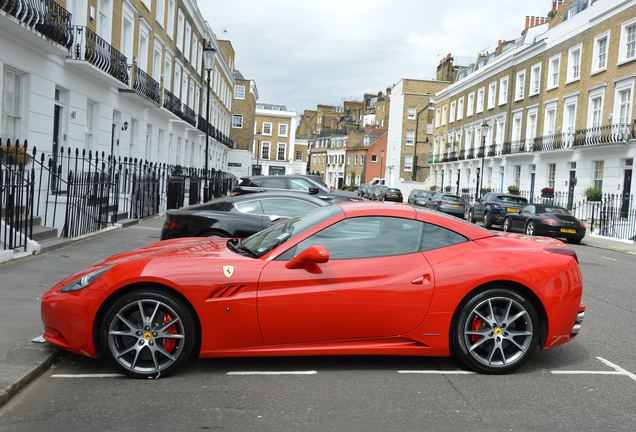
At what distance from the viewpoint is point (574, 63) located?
30906 millimetres

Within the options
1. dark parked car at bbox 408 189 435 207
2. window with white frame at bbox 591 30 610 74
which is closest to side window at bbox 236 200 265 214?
window with white frame at bbox 591 30 610 74

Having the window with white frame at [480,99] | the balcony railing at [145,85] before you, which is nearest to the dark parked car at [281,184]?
the balcony railing at [145,85]

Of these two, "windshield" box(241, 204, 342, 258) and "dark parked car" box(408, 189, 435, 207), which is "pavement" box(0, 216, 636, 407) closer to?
"windshield" box(241, 204, 342, 258)

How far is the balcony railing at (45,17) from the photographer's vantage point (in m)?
10.9

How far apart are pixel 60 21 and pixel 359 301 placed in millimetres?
12541

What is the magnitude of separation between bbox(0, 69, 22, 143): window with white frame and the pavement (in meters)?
3.11

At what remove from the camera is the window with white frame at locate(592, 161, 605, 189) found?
27409mm

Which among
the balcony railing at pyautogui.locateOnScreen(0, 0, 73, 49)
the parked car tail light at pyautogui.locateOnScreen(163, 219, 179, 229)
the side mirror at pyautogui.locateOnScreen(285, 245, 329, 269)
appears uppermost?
the balcony railing at pyautogui.locateOnScreen(0, 0, 73, 49)

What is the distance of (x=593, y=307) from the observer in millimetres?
7477

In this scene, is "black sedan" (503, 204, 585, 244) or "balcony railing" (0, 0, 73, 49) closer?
"balcony railing" (0, 0, 73, 49)

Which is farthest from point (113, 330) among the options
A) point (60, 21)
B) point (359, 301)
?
point (60, 21)

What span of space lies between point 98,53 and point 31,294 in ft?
39.2

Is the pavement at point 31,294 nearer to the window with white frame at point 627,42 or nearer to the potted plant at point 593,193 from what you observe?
the potted plant at point 593,193


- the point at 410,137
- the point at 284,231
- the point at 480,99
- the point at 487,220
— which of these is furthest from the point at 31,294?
the point at 410,137
